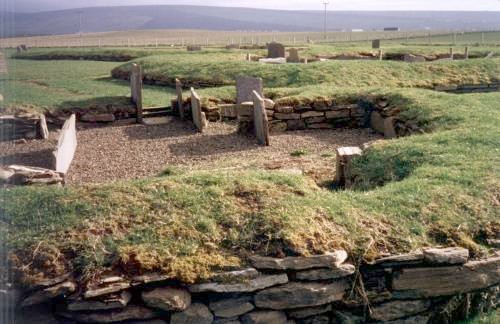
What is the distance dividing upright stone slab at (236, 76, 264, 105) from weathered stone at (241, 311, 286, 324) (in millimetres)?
9627

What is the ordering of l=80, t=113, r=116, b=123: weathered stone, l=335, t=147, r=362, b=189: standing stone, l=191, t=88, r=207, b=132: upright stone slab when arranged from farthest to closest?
1. l=80, t=113, r=116, b=123: weathered stone
2. l=191, t=88, r=207, b=132: upright stone slab
3. l=335, t=147, r=362, b=189: standing stone

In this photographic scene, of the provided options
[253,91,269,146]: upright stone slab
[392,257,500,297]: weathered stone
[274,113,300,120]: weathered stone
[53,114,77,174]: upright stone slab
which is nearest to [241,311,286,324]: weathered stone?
[392,257,500,297]: weathered stone

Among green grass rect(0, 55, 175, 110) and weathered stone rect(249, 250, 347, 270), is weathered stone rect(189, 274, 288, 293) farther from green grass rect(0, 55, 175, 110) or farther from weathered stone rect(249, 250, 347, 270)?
green grass rect(0, 55, 175, 110)

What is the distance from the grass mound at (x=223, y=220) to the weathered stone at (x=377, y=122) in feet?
19.6

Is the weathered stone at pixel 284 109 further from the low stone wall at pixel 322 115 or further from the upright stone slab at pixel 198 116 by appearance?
the upright stone slab at pixel 198 116

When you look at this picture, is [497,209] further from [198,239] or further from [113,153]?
[113,153]

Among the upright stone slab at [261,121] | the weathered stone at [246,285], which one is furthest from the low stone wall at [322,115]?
the weathered stone at [246,285]

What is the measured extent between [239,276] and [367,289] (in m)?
1.28

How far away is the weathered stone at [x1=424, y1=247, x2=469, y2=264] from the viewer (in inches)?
197

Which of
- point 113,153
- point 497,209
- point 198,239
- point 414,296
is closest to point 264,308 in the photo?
point 198,239

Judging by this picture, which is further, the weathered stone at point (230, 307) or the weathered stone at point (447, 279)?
the weathered stone at point (447, 279)

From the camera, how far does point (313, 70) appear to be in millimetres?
17891

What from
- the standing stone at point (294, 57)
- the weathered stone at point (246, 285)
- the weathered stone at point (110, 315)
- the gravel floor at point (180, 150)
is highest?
the standing stone at point (294, 57)

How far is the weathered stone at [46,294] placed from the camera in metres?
4.41
